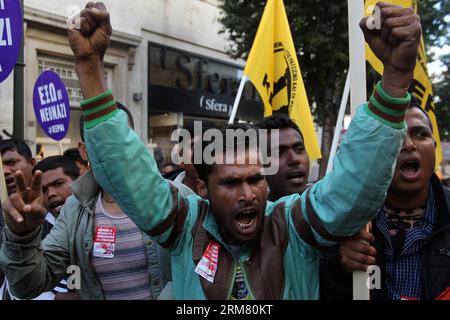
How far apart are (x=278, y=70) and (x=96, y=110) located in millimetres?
2840

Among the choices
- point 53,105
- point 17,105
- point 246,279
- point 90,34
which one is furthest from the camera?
point 53,105

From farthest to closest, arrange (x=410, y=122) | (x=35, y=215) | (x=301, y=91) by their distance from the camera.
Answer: (x=301, y=91), (x=410, y=122), (x=35, y=215)

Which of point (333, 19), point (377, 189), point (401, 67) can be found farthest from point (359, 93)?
point (333, 19)

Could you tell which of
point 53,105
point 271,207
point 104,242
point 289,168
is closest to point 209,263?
point 271,207

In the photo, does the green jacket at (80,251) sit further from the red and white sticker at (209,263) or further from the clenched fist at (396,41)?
the clenched fist at (396,41)

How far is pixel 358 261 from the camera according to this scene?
1434 mm

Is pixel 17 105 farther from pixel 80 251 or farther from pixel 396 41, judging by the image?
pixel 396 41

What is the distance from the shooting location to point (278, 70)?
3.98 m

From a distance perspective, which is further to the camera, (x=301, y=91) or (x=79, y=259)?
(x=301, y=91)

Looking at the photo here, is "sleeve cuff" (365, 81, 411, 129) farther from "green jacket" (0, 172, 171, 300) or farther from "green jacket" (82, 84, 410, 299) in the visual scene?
"green jacket" (0, 172, 171, 300)

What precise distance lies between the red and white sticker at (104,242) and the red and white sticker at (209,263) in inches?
26.4

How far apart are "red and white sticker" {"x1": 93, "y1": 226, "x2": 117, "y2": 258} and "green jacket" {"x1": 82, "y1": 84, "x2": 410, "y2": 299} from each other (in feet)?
1.91
